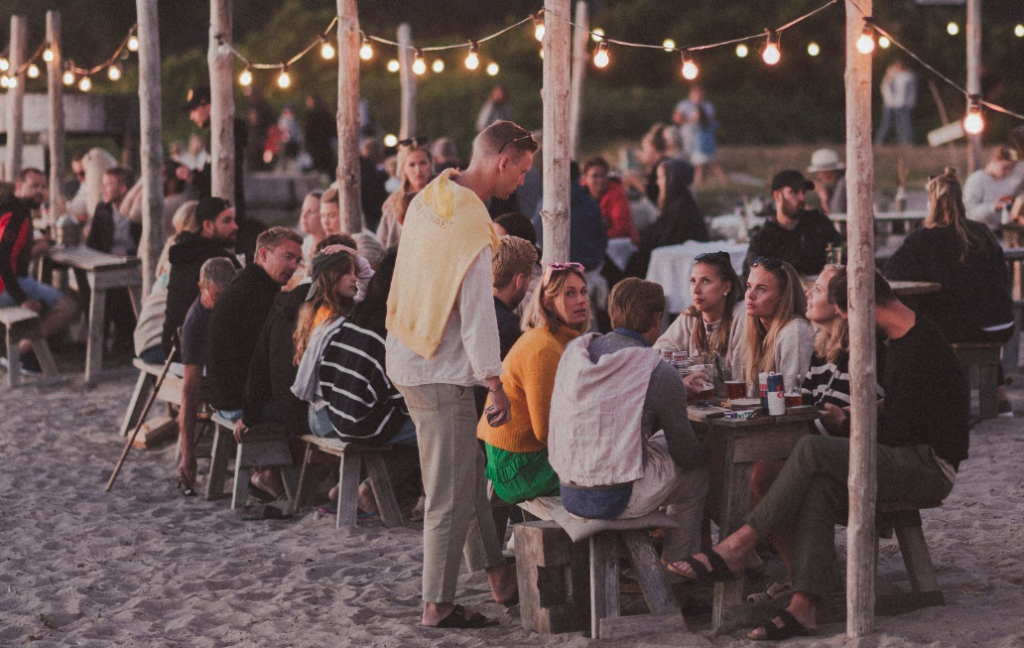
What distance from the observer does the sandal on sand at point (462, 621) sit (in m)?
4.75

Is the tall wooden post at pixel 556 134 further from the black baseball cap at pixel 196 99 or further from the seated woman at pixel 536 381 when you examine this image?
the black baseball cap at pixel 196 99

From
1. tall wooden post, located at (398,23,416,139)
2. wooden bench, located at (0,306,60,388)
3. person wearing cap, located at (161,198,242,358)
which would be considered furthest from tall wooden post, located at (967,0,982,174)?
wooden bench, located at (0,306,60,388)

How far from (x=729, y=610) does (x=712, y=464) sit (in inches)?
21.5

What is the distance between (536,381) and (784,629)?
119 centimetres

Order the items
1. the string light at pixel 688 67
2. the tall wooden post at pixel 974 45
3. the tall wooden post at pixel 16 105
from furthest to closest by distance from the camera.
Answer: the tall wooden post at pixel 16 105, the tall wooden post at pixel 974 45, the string light at pixel 688 67

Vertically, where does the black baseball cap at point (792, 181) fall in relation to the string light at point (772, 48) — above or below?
below

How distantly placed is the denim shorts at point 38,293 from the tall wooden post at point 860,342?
794cm

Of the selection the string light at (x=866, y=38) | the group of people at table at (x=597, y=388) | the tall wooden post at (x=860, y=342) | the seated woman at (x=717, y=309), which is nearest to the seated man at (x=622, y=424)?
the group of people at table at (x=597, y=388)

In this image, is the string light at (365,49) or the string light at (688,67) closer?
the string light at (688,67)

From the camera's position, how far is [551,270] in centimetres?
482

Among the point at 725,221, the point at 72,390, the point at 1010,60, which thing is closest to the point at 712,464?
the point at 72,390

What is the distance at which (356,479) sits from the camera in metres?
6.19

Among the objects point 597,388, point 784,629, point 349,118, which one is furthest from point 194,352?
point 784,629

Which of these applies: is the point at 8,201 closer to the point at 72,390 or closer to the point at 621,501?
the point at 72,390
